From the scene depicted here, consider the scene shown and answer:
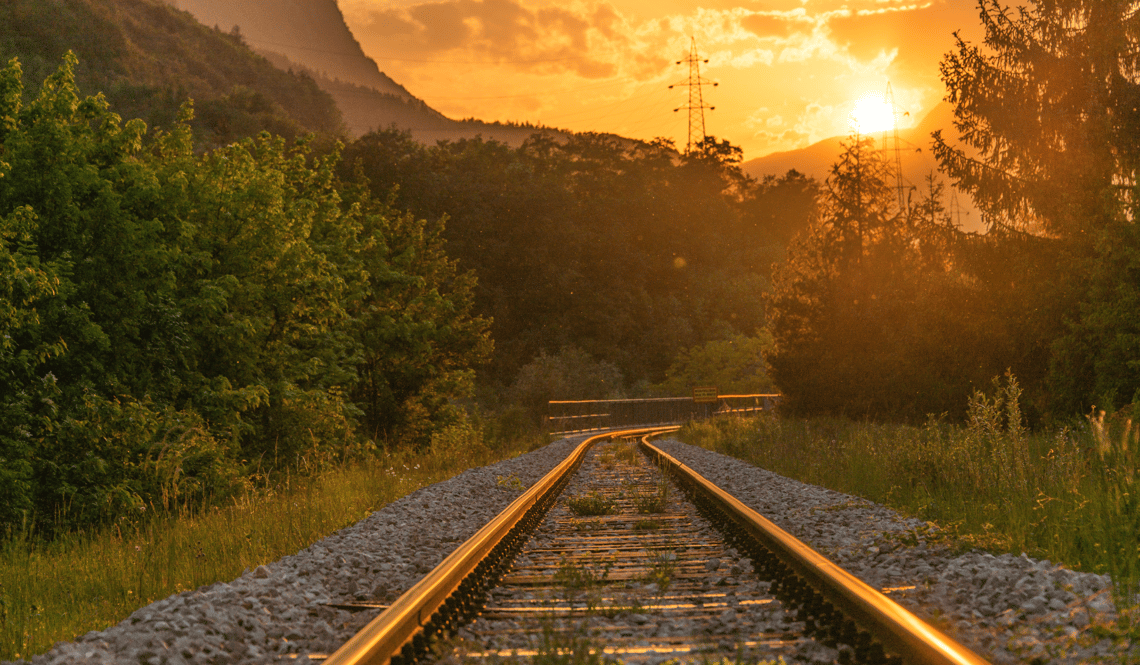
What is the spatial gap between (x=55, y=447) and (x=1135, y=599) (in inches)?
481

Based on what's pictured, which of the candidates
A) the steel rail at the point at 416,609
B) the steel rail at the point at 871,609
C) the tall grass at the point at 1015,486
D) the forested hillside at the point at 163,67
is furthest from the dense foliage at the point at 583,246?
the steel rail at the point at 871,609

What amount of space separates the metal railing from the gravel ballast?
25639mm

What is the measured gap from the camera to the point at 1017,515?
698 centimetres

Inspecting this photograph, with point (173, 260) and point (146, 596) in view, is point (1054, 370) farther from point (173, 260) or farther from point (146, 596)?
point (146, 596)

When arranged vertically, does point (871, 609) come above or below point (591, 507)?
above

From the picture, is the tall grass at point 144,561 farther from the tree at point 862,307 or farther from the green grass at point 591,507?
the tree at point 862,307

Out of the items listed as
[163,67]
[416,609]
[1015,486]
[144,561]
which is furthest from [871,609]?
[163,67]

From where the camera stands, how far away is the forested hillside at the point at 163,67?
68875mm

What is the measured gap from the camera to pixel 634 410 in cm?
4422

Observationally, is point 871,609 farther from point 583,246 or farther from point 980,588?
point 583,246

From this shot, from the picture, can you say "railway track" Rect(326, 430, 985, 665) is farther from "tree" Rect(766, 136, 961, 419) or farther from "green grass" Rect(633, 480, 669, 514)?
"tree" Rect(766, 136, 961, 419)

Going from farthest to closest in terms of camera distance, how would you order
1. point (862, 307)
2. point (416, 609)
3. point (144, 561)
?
point (862, 307)
point (144, 561)
point (416, 609)

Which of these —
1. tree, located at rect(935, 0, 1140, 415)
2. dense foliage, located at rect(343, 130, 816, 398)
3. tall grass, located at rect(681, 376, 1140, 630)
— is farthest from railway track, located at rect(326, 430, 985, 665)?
dense foliage, located at rect(343, 130, 816, 398)

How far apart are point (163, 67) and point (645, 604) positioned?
102 m
